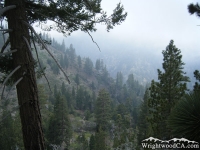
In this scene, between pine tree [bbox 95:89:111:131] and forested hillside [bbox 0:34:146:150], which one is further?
pine tree [bbox 95:89:111:131]

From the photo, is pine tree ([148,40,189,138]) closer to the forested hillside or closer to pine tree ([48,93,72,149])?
the forested hillside

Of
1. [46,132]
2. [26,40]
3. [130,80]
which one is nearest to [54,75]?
[130,80]

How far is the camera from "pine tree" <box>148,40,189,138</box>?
10703mm

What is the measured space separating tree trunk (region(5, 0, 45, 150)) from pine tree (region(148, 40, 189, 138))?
9.15 metres

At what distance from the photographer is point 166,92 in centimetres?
1174

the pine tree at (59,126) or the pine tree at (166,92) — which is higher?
the pine tree at (166,92)

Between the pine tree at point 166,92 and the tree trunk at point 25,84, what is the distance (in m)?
9.15

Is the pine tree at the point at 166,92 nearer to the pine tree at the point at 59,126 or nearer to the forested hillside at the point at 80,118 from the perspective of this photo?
the forested hillside at the point at 80,118

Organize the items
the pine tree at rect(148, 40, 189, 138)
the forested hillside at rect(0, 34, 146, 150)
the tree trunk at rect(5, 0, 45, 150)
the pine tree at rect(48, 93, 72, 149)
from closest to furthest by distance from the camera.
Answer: the tree trunk at rect(5, 0, 45, 150) < the pine tree at rect(148, 40, 189, 138) < the forested hillside at rect(0, 34, 146, 150) < the pine tree at rect(48, 93, 72, 149)

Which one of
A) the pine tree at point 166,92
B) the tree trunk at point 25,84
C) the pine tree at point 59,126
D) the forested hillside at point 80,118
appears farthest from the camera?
the pine tree at point 59,126

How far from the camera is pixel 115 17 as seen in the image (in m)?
4.87

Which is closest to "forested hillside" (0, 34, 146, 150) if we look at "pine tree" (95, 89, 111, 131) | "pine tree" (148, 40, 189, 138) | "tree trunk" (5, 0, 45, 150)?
"pine tree" (95, 89, 111, 131)

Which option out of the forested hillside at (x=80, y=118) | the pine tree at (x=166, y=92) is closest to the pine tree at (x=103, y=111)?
the forested hillside at (x=80, y=118)

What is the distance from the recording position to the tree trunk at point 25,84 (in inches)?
122
